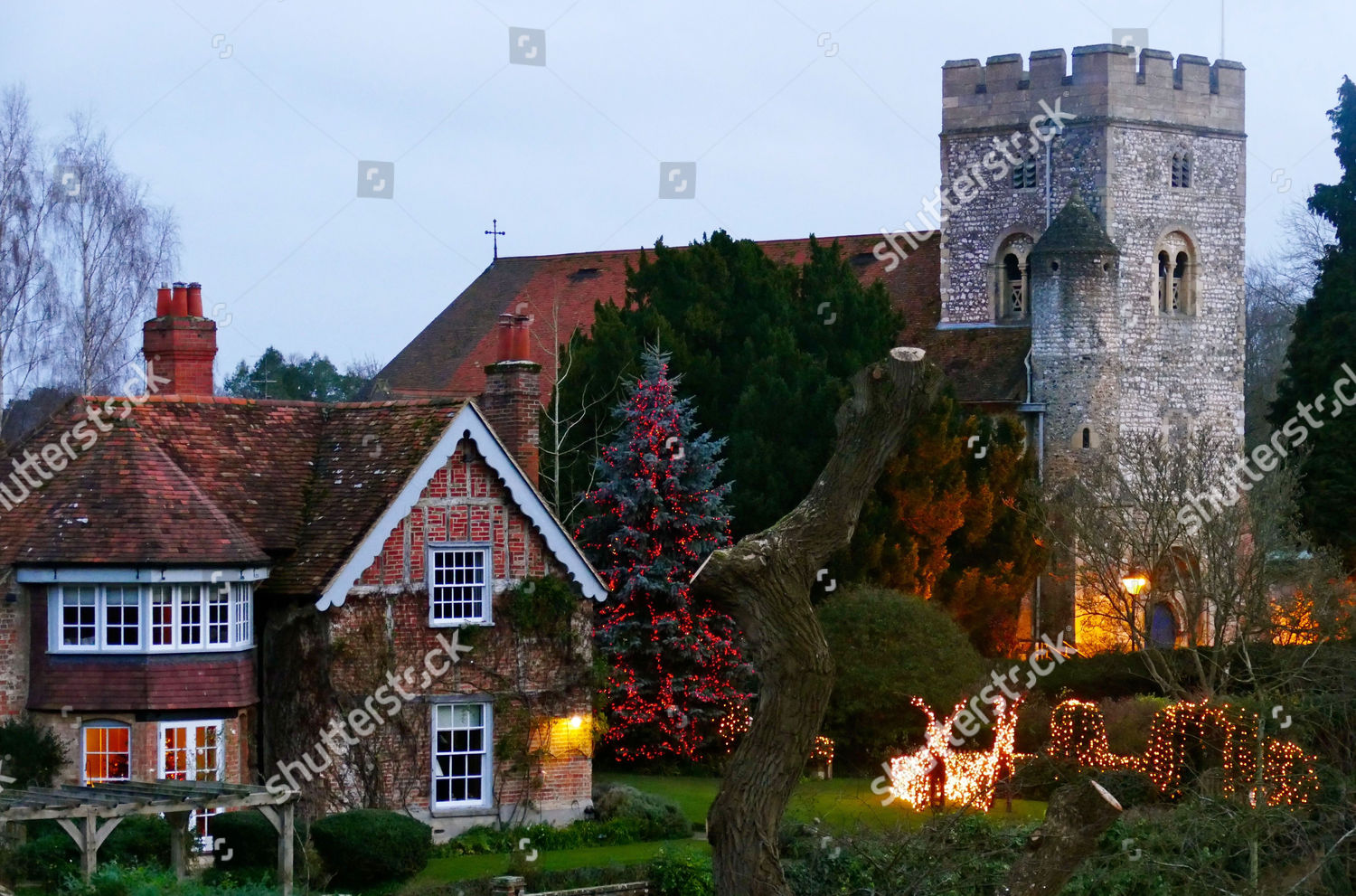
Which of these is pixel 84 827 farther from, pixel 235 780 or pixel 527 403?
pixel 527 403

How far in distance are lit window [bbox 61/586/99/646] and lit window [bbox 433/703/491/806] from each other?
4.57 meters

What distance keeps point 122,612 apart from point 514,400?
6695 millimetres

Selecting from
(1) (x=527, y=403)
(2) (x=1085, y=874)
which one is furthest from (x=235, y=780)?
(2) (x=1085, y=874)

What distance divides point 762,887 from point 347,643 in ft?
46.3

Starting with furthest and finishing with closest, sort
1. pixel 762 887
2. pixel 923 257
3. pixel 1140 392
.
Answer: pixel 923 257, pixel 1140 392, pixel 762 887

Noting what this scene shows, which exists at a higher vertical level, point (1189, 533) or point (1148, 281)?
point (1148, 281)

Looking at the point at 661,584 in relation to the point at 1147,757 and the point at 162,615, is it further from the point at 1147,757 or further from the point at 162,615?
the point at 162,615

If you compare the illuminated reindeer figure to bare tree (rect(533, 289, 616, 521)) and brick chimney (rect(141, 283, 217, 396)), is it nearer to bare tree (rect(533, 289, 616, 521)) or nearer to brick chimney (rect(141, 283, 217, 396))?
bare tree (rect(533, 289, 616, 521))

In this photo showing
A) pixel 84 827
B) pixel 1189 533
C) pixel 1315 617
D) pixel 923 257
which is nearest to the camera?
pixel 84 827

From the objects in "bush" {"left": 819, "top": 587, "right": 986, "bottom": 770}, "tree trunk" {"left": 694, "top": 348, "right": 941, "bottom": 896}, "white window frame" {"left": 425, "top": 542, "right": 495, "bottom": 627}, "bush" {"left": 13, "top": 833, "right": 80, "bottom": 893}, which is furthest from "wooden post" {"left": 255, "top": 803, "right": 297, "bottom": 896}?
"bush" {"left": 819, "top": 587, "right": 986, "bottom": 770}

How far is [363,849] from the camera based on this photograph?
24.2 m

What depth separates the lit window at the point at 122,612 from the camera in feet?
83.5

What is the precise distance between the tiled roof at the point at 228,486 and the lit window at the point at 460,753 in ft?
8.60

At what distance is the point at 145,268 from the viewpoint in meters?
41.1
